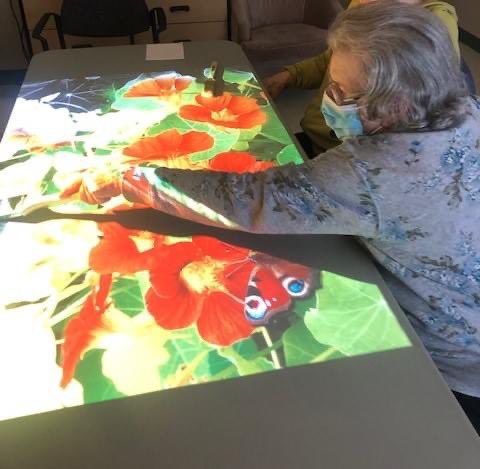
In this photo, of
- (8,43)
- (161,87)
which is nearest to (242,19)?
(8,43)

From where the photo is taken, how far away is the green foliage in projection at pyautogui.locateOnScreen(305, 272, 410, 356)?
2.87ft

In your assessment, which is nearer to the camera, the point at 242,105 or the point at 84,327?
the point at 84,327

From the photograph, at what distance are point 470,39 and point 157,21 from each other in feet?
7.20

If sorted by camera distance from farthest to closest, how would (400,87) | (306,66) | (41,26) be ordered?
1. (41,26)
2. (306,66)
3. (400,87)

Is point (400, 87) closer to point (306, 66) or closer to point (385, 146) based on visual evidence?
point (385, 146)

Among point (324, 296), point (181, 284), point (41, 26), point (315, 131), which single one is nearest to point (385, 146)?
point (324, 296)

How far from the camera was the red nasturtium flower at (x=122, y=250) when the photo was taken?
1.00 metres

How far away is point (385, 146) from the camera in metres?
0.93

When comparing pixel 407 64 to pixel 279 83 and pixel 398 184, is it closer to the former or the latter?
pixel 398 184

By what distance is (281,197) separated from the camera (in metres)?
0.98

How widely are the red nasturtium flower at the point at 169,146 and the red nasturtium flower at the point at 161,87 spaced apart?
0.80 feet

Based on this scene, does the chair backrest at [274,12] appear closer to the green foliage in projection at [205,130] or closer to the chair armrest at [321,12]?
the chair armrest at [321,12]

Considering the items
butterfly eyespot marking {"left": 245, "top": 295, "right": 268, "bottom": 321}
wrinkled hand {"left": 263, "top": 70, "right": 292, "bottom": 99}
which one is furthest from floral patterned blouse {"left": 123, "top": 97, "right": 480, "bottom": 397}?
wrinkled hand {"left": 263, "top": 70, "right": 292, "bottom": 99}

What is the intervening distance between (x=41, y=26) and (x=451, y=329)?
7.76 feet
